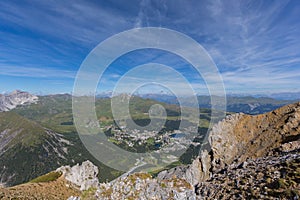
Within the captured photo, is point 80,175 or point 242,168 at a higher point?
point 242,168

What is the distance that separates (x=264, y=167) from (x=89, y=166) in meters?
44.1

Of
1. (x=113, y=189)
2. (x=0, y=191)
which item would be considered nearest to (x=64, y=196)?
(x=0, y=191)

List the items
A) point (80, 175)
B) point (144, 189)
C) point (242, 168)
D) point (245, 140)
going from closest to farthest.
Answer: point (242, 168) < point (144, 189) < point (245, 140) < point (80, 175)

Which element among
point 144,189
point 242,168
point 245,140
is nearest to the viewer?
point 242,168

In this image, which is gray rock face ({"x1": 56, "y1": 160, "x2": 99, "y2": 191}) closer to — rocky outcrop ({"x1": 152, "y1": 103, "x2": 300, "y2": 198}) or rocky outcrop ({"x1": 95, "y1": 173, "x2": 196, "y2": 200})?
rocky outcrop ({"x1": 95, "y1": 173, "x2": 196, "y2": 200})

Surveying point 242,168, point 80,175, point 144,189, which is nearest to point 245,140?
point 242,168

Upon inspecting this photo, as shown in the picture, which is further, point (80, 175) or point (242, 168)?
point (80, 175)

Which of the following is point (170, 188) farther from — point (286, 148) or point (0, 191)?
point (0, 191)

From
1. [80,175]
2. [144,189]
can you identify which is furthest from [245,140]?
[80,175]

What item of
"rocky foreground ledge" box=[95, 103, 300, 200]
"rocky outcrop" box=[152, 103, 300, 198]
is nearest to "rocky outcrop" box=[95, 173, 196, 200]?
"rocky foreground ledge" box=[95, 103, 300, 200]

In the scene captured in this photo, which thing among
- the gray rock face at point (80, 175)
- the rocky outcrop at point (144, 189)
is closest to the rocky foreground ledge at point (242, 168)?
the rocky outcrop at point (144, 189)

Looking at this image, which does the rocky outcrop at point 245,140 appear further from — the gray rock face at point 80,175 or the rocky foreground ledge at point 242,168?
the gray rock face at point 80,175

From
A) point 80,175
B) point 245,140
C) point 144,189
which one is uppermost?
point 245,140

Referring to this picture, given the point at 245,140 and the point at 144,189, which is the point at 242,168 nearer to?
the point at 144,189
